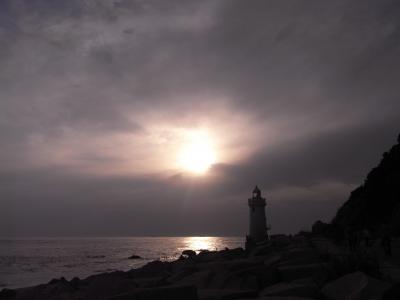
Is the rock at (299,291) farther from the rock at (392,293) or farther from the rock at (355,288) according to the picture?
the rock at (392,293)

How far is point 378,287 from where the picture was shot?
5492 millimetres

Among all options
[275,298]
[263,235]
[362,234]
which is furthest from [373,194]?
[275,298]

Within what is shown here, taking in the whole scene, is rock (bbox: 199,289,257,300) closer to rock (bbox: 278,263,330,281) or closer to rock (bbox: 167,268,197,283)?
rock (bbox: 278,263,330,281)

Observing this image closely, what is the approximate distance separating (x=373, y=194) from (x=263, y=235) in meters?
8.13

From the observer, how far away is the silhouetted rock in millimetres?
28734

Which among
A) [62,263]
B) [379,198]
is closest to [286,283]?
[379,198]

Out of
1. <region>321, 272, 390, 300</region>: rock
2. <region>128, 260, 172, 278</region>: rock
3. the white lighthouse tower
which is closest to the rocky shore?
<region>321, 272, 390, 300</region>: rock

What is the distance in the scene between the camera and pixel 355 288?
227 inches

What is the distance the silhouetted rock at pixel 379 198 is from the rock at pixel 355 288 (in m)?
21.2

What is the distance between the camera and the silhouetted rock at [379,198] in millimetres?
28734

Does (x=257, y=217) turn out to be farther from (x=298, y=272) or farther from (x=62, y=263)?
(x=298, y=272)

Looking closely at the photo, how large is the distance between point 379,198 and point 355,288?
2646 cm

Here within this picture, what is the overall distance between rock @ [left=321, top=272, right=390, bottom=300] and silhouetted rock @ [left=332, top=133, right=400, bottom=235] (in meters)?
21.2

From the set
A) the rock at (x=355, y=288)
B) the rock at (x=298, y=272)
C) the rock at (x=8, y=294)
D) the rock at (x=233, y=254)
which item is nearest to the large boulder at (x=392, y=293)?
the rock at (x=355, y=288)
